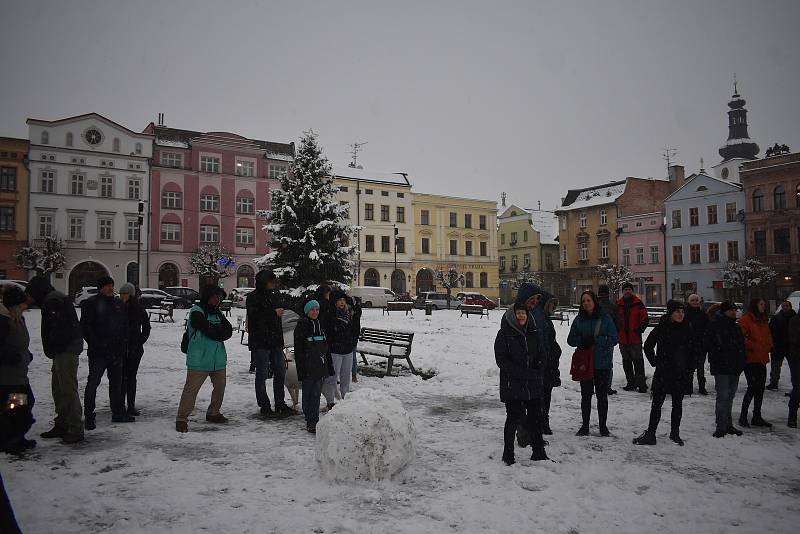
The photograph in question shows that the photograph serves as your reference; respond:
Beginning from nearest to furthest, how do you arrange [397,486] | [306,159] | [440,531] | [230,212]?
[440,531] < [397,486] < [306,159] < [230,212]

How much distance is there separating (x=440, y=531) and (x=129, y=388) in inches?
210

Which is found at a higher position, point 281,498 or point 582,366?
point 582,366

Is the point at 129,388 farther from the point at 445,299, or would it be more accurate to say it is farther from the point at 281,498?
the point at 445,299

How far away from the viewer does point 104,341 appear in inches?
270

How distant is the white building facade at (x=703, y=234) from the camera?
146ft

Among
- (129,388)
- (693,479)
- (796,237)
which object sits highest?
(796,237)

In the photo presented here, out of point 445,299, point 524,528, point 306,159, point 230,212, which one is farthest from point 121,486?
point 230,212

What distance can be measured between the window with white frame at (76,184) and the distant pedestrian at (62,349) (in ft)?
141

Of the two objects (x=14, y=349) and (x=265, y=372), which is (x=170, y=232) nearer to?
(x=265, y=372)

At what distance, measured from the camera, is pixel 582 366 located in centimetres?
676

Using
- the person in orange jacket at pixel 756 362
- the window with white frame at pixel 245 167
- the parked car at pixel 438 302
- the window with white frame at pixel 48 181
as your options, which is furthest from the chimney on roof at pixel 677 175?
the window with white frame at pixel 48 181

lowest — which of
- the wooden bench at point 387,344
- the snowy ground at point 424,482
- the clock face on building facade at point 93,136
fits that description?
the snowy ground at point 424,482

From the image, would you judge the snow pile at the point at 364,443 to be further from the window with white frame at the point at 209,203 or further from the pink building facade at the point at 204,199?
the window with white frame at the point at 209,203

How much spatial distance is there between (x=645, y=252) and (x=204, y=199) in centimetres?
4281
